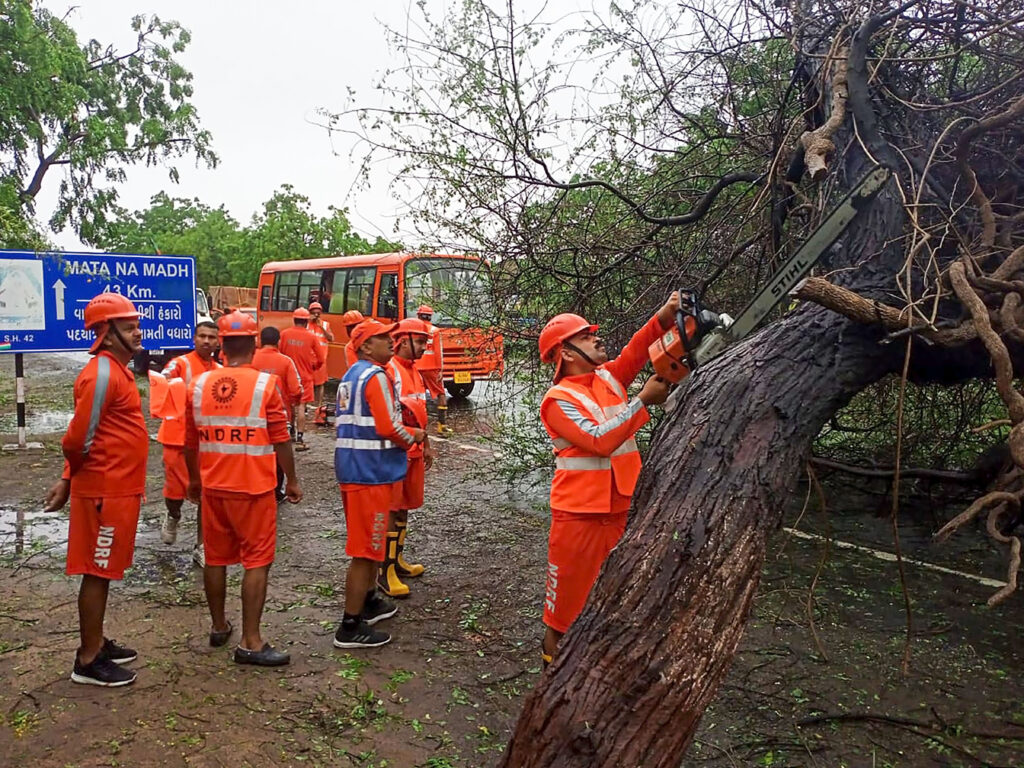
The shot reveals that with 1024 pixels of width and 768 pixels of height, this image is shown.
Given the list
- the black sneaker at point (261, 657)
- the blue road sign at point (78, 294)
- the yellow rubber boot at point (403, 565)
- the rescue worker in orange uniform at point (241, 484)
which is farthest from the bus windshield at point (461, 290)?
the blue road sign at point (78, 294)

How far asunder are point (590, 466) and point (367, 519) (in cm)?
147

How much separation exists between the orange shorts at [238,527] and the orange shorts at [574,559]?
1630 mm

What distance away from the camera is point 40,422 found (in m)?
12.0

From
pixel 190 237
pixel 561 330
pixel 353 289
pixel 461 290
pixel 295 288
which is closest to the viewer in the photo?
pixel 561 330

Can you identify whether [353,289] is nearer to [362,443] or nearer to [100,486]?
[362,443]

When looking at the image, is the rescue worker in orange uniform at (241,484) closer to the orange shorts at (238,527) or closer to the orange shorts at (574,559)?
the orange shorts at (238,527)

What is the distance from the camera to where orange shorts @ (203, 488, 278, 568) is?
4105 mm

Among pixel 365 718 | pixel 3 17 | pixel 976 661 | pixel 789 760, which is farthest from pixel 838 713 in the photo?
pixel 3 17

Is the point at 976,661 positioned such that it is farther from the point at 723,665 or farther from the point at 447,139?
the point at 447,139

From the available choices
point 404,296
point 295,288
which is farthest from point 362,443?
point 295,288

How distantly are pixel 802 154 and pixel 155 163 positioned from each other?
23605 millimetres

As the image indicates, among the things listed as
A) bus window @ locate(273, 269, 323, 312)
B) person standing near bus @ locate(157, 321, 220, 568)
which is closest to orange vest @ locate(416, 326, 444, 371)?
person standing near bus @ locate(157, 321, 220, 568)

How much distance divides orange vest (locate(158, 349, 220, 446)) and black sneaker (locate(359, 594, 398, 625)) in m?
2.10

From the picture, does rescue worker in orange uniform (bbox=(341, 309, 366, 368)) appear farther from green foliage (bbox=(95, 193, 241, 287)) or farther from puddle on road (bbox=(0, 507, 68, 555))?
green foliage (bbox=(95, 193, 241, 287))
